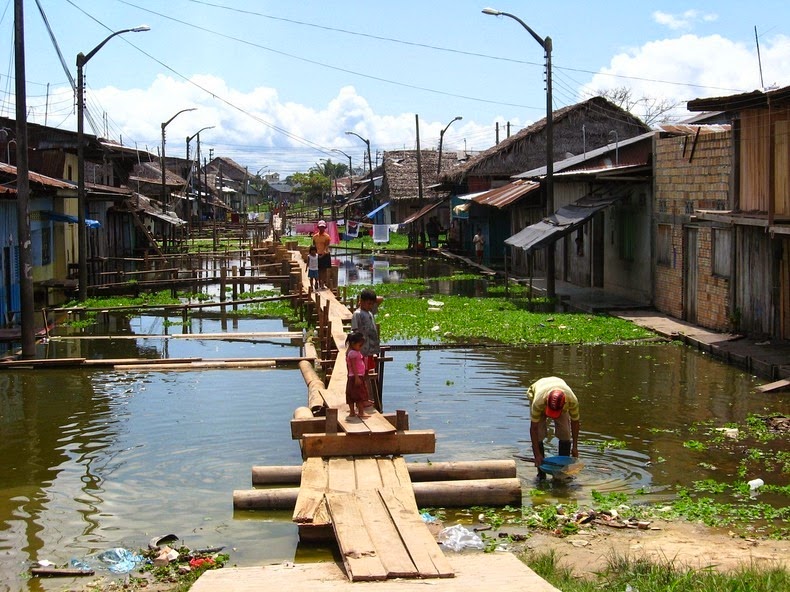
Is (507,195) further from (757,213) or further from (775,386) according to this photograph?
(775,386)

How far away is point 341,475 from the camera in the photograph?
1032cm

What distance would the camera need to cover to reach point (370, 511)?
9.05 metres

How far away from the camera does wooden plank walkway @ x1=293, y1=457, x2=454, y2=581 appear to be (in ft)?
24.8

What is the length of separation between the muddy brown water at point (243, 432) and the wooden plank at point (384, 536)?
87 cm

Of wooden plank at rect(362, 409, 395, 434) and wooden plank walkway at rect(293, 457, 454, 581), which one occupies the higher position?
wooden plank at rect(362, 409, 395, 434)

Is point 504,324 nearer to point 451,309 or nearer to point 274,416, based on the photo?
point 451,309

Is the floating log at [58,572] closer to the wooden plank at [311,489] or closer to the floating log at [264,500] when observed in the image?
the floating log at [264,500]

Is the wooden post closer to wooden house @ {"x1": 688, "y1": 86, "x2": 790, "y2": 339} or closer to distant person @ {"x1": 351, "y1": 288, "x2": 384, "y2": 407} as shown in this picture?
distant person @ {"x1": 351, "y1": 288, "x2": 384, "y2": 407}

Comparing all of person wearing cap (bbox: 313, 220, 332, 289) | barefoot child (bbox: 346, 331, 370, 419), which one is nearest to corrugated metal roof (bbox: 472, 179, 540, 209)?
person wearing cap (bbox: 313, 220, 332, 289)

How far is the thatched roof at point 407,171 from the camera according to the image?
6838 cm

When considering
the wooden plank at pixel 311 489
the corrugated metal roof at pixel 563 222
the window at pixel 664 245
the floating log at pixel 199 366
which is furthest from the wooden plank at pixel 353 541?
the corrugated metal roof at pixel 563 222

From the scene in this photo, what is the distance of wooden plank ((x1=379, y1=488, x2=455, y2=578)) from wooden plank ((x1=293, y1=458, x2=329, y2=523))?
0.61m

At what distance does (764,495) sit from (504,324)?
13558 millimetres

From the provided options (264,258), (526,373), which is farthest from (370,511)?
(264,258)
